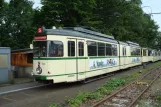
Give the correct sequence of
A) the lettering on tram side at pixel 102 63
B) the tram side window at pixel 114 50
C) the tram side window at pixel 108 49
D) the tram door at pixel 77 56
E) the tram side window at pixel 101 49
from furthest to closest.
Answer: the tram side window at pixel 114 50
the tram side window at pixel 108 49
the tram side window at pixel 101 49
the lettering on tram side at pixel 102 63
the tram door at pixel 77 56

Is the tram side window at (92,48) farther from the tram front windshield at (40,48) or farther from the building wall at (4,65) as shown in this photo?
the building wall at (4,65)

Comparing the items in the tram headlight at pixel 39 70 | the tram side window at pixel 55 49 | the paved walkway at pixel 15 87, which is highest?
the tram side window at pixel 55 49

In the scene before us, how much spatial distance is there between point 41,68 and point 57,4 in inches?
572

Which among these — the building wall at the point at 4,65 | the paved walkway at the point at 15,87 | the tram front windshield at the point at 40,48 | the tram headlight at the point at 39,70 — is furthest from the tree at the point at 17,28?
the tram headlight at the point at 39,70

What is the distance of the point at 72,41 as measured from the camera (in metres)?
15.0

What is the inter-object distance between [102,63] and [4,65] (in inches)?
268

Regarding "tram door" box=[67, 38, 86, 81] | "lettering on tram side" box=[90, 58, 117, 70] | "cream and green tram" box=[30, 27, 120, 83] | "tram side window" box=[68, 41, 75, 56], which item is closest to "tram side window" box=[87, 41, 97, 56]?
"cream and green tram" box=[30, 27, 120, 83]

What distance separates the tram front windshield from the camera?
551 inches

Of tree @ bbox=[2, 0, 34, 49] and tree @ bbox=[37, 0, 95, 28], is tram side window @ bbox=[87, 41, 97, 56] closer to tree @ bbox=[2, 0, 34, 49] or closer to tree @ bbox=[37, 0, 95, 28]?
tree @ bbox=[37, 0, 95, 28]

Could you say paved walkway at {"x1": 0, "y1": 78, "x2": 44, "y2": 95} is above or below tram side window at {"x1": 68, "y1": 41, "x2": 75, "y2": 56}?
below

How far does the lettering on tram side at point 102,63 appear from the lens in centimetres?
1766

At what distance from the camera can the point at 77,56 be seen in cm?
1538

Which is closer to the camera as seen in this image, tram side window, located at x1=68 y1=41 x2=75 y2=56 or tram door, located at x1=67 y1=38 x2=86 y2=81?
tram side window, located at x1=68 y1=41 x2=75 y2=56

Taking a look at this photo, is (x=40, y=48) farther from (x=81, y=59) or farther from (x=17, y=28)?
(x=17, y=28)
